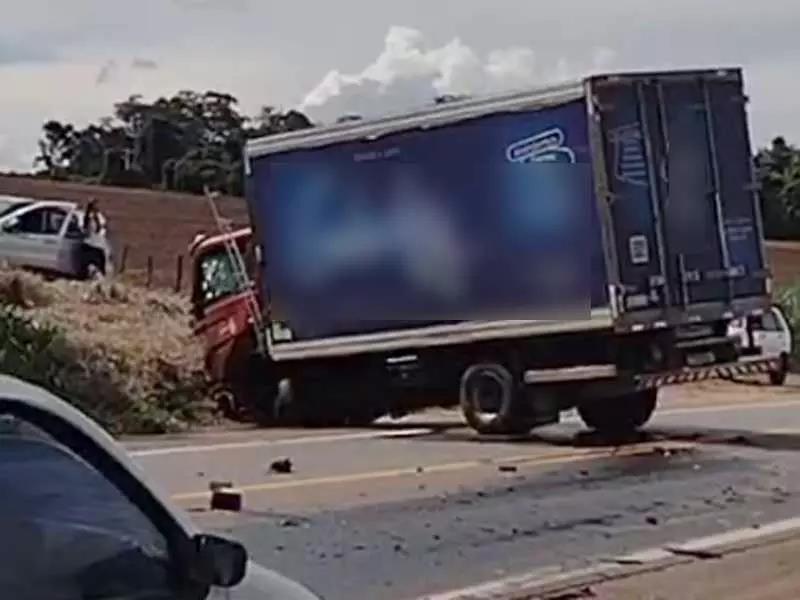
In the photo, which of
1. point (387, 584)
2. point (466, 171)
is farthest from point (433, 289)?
point (387, 584)

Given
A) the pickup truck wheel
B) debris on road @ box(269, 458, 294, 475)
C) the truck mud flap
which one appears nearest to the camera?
debris on road @ box(269, 458, 294, 475)

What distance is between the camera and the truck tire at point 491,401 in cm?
2242

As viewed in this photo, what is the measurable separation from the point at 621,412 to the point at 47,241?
16643 millimetres

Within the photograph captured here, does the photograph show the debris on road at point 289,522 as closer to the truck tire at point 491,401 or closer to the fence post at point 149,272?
the truck tire at point 491,401

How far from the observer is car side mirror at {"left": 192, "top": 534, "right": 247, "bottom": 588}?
4797mm

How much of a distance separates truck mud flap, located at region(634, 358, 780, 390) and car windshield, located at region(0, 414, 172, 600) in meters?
17.4

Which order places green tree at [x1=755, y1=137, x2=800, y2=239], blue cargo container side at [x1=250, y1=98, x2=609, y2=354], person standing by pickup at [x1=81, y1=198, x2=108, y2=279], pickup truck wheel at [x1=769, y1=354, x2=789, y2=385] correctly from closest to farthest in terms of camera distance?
blue cargo container side at [x1=250, y1=98, x2=609, y2=354], pickup truck wheel at [x1=769, y1=354, x2=789, y2=385], person standing by pickup at [x1=81, y1=198, x2=108, y2=279], green tree at [x1=755, y1=137, x2=800, y2=239]

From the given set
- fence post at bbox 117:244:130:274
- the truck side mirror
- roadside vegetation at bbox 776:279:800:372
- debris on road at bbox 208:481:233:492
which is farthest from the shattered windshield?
roadside vegetation at bbox 776:279:800:372

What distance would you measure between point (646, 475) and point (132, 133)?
73.7 meters

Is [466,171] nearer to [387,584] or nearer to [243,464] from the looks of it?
[243,464]

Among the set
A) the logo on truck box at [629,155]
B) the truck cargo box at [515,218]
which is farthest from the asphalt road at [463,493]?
the logo on truck box at [629,155]

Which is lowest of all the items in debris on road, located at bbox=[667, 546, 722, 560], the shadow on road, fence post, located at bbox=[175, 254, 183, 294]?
debris on road, located at bbox=[667, 546, 722, 560]

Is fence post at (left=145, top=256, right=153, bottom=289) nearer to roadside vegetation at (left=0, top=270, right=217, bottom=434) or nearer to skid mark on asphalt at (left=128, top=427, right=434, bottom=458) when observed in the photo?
roadside vegetation at (left=0, top=270, right=217, bottom=434)

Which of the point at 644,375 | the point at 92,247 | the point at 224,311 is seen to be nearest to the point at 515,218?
the point at 644,375
